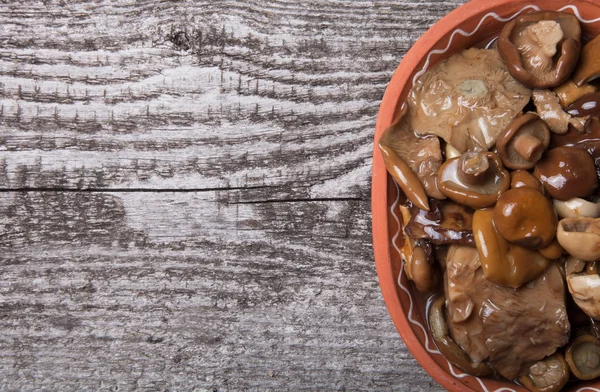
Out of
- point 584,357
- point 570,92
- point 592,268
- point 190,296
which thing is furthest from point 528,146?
point 190,296

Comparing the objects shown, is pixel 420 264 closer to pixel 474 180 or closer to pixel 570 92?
pixel 474 180

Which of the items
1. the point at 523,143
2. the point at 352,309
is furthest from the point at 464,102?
the point at 352,309

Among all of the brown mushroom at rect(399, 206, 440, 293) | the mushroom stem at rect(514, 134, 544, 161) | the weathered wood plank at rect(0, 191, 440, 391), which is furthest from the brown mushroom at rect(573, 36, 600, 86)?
the weathered wood plank at rect(0, 191, 440, 391)

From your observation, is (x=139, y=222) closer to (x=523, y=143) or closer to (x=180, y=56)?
(x=180, y=56)

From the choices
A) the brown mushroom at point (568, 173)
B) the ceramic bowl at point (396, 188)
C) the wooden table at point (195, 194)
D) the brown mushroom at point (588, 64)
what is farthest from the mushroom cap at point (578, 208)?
the wooden table at point (195, 194)

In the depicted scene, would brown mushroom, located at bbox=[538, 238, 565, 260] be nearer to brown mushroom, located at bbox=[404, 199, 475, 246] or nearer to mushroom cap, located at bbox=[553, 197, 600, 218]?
mushroom cap, located at bbox=[553, 197, 600, 218]
